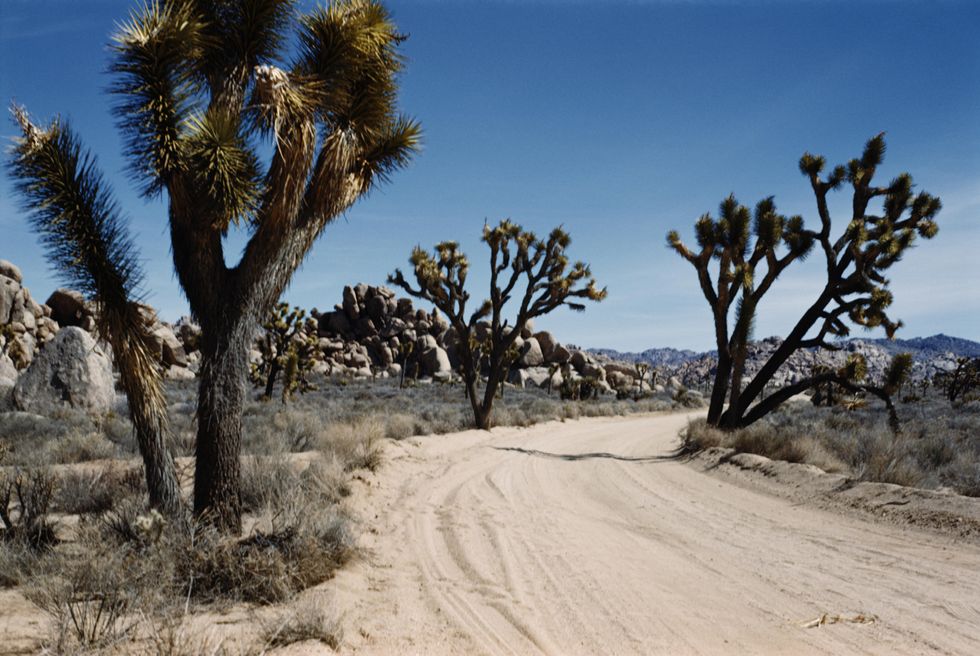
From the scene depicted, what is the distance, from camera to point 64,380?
17.0m

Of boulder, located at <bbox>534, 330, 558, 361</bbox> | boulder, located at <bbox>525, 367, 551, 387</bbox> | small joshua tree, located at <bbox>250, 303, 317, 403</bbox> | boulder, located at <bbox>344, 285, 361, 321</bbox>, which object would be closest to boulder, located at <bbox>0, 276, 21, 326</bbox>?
small joshua tree, located at <bbox>250, 303, 317, 403</bbox>

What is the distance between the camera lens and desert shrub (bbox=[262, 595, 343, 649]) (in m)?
3.54

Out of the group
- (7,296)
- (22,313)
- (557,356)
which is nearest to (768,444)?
(7,296)

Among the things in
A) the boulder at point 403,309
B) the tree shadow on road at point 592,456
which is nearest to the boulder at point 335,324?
the boulder at point 403,309

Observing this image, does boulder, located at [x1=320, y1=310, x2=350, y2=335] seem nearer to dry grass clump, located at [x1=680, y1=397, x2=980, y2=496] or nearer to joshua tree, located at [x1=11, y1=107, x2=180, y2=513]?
dry grass clump, located at [x1=680, y1=397, x2=980, y2=496]

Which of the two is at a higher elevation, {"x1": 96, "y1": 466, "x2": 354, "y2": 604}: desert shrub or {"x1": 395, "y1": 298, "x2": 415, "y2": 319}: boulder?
{"x1": 395, "y1": 298, "x2": 415, "y2": 319}: boulder

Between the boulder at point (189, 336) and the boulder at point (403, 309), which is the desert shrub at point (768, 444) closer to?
the boulder at point (189, 336)

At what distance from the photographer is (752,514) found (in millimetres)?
7562

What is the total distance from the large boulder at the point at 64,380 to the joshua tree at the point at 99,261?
12.8 metres

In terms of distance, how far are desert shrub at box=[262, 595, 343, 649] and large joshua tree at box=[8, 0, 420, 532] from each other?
2413 mm

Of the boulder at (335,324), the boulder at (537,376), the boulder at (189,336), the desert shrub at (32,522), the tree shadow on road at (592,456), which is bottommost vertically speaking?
the tree shadow on road at (592,456)

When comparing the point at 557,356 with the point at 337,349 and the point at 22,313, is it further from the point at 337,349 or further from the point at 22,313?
the point at 22,313

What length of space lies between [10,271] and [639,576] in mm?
52985

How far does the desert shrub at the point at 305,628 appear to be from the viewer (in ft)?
11.6
